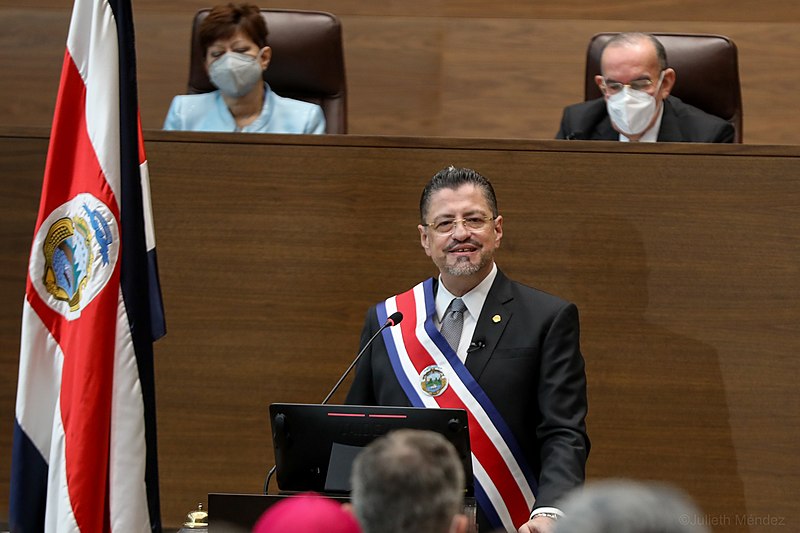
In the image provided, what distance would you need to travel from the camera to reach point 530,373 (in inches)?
106

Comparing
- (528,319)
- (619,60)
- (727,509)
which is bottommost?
(727,509)

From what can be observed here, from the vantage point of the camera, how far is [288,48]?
412 centimetres

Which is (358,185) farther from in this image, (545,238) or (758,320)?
(758,320)

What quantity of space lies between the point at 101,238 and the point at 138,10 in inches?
102

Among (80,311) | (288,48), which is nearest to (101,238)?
(80,311)

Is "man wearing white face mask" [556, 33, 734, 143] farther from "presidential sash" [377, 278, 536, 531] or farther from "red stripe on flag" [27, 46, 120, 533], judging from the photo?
"red stripe on flag" [27, 46, 120, 533]

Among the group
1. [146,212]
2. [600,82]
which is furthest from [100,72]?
[600,82]

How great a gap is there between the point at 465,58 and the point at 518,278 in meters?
1.85

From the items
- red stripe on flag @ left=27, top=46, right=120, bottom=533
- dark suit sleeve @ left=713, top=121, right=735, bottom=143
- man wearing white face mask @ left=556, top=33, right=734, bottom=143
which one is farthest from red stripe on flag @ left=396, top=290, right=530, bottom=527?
dark suit sleeve @ left=713, top=121, right=735, bottom=143

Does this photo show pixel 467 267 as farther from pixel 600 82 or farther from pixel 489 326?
pixel 600 82

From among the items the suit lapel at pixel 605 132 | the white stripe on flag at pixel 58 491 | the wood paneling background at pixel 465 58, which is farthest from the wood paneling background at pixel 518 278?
the wood paneling background at pixel 465 58

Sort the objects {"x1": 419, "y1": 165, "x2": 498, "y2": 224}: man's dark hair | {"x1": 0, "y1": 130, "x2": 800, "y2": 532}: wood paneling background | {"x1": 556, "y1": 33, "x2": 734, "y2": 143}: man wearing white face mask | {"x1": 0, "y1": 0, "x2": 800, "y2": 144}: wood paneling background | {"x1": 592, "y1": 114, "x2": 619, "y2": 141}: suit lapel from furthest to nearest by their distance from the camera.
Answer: {"x1": 0, "y1": 0, "x2": 800, "y2": 144}: wood paneling background, {"x1": 592, "y1": 114, "x2": 619, "y2": 141}: suit lapel, {"x1": 556, "y1": 33, "x2": 734, "y2": 143}: man wearing white face mask, {"x1": 0, "y1": 130, "x2": 800, "y2": 532}: wood paneling background, {"x1": 419, "y1": 165, "x2": 498, "y2": 224}: man's dark hair

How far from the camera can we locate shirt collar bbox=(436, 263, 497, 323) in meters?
2.79

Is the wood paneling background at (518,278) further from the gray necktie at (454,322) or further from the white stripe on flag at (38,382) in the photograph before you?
the white stripe on flag at (38,382)
